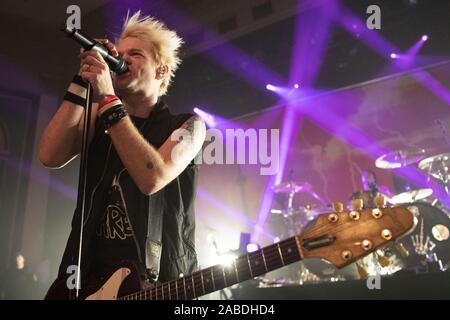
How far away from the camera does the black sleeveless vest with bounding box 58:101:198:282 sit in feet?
4.27

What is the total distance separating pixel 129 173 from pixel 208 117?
17.1ft

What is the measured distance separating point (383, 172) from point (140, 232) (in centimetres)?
462

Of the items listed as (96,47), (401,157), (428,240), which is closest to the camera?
(96,47)

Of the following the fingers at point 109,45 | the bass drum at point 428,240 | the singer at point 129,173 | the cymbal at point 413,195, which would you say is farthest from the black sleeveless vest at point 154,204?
the cymbal at point 413,195

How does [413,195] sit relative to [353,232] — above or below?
above

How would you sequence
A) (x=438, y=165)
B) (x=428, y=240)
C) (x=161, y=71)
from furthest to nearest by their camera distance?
(x=438, y=165), (x=428, y=240), (x=161, y=71)

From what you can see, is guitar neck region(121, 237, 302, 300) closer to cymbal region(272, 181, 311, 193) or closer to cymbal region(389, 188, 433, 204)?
cymbal region(389, 188, 433, 204)

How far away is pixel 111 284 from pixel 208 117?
5.34 meters

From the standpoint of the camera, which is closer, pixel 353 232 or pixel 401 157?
pixel 353 232

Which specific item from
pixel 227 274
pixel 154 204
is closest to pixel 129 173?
pixel 154 204

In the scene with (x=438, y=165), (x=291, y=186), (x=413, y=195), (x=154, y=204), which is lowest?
(x=154, y=204)

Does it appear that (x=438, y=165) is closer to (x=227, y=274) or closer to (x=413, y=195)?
(x=413, y=195)

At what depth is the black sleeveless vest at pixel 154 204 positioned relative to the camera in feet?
4.27

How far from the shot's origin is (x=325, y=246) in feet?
3.34
